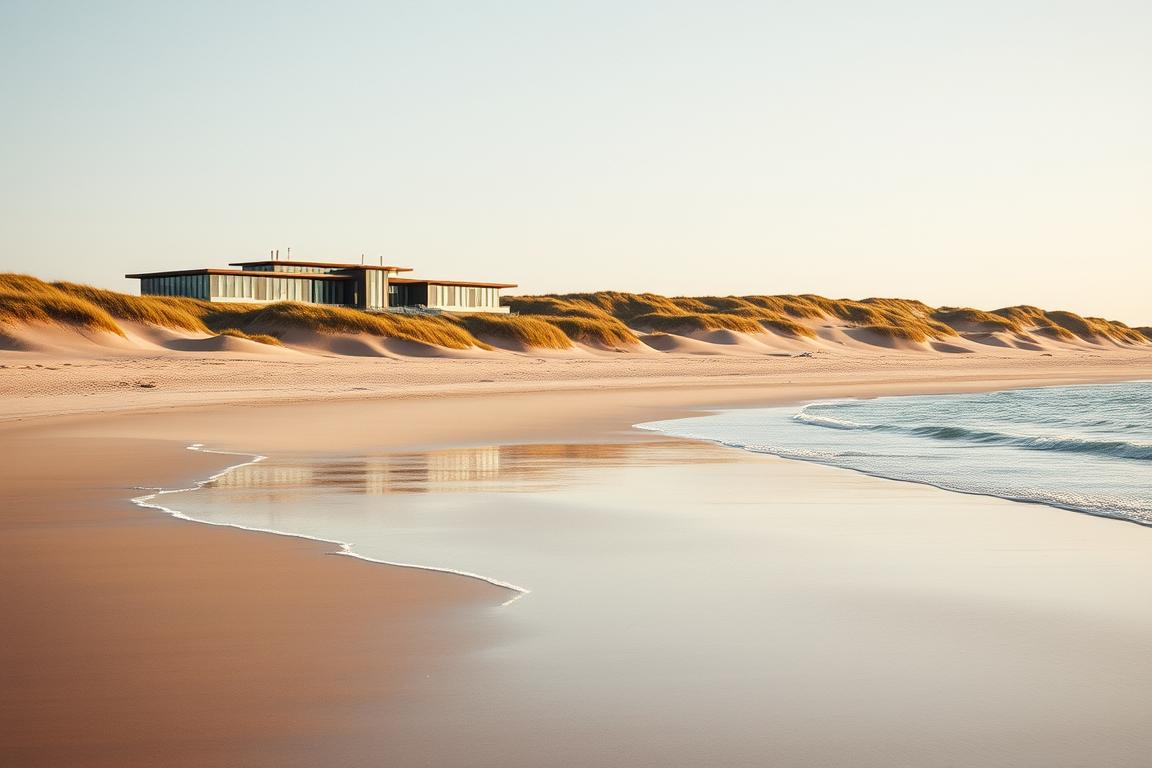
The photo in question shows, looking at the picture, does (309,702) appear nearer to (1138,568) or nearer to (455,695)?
(455,695)

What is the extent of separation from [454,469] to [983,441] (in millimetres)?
7943

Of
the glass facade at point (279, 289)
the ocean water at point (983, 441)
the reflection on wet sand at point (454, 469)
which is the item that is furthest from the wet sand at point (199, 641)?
the glass facade at point (279, 289)

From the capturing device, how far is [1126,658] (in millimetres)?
4559

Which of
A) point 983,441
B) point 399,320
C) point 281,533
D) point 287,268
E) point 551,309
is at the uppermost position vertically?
point 287,268

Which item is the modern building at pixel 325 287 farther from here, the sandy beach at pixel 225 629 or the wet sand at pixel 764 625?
the wet sand at pixel 764 625

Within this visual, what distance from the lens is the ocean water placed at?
10.4m

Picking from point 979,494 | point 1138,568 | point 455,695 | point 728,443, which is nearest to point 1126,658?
point 1138,568

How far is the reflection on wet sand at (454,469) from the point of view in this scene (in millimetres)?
10133

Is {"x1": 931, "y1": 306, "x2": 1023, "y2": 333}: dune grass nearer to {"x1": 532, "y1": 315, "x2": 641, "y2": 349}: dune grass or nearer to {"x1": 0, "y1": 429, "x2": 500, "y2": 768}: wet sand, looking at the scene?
{"x1": 532, "y1": 315, "x2": 641, "y2": 349}: dune grass

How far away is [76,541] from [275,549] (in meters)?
1.27

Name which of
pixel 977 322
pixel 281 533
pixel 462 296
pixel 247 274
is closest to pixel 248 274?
pixel 247 274

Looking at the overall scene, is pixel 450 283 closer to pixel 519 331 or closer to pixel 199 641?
pixel 519 331

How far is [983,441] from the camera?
1580 centimetres

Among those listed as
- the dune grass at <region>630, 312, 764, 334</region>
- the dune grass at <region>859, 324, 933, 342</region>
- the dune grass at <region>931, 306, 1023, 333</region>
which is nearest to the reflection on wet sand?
the dune grass at <region>630, 312, 764, 334</region>
